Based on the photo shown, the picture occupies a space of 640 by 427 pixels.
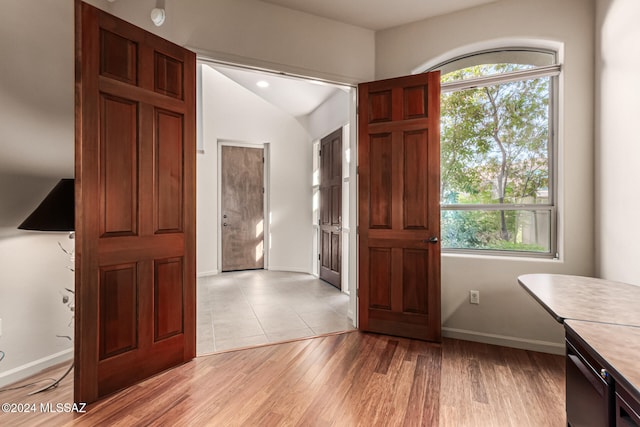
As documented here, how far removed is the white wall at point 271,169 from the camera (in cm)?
600

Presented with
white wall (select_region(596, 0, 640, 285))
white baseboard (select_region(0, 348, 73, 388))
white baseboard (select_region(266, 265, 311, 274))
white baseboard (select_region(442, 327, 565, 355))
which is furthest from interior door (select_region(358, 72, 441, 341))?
white baseboard (select_region(266, 265, 311, 274))

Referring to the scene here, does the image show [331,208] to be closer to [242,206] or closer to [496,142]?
[242,206]

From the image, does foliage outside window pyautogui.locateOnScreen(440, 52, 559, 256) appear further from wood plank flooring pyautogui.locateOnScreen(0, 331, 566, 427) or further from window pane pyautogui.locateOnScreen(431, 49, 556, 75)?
wood plank flooring pyautogui.locateOnScreen(0, 331, 566, 427)

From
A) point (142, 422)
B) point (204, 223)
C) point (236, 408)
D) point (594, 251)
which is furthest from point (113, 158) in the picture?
point (204, 223)

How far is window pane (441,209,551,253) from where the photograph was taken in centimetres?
286

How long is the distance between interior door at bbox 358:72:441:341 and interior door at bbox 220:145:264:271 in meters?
3.65

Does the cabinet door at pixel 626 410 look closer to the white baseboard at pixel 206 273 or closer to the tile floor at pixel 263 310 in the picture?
the tile floor at pixel 263 310

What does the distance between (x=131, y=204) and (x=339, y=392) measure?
71.2 inches

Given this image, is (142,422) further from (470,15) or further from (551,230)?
(470,15)

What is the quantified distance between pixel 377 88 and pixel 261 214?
401cm

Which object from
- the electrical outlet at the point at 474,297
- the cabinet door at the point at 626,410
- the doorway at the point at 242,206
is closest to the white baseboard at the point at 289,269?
the doorway at the point at 242,206

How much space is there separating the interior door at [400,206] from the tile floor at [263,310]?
0.60 metres

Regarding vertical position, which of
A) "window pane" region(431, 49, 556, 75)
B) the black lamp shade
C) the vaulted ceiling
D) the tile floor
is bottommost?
the tile floor

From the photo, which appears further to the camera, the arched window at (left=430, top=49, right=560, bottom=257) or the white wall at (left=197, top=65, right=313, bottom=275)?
the white wall at (left=197, top=65, right=313, bottom=275)
